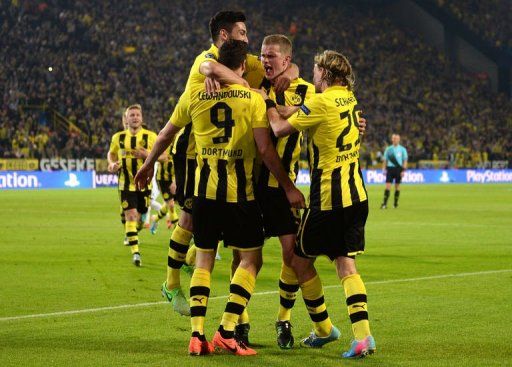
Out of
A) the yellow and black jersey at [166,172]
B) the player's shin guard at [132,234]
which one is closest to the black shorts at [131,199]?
the player's shin guard at [132,234]

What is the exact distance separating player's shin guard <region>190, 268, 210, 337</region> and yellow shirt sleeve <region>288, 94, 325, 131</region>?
1.28 metres

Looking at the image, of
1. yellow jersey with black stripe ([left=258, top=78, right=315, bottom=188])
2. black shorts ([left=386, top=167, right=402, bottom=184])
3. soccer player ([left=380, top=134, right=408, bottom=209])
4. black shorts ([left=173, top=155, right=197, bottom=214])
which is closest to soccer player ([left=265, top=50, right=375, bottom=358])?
yellow jersey with black stripe ([left=258, top=78, right=315, bottom=188])

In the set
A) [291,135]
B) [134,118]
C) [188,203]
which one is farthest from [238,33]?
[134,118]

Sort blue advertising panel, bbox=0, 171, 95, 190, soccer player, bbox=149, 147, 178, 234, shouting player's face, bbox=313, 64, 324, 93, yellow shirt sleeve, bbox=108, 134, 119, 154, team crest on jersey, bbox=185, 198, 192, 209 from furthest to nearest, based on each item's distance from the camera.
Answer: blue advertising panel, bbox=0, 171, 95, 190 → soccer player, bbox=149, 147, 178, 234 → yellow shirt sleeve, bbox=108, 134, 119, 154 → team crest on jersey, bbox=185, 198, 192, 209 → shouting player's face, bbox=313, 64, 324, 93

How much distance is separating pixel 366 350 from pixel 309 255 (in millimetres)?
811

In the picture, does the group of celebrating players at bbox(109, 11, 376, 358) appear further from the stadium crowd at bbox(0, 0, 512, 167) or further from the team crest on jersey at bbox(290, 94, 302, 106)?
the stadium crowd at bbox(0, 0, 512, 167)

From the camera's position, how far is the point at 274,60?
24.1 feet

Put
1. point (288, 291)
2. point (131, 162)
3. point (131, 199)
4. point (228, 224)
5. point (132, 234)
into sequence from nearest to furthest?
point (228, 224)
point (288, 291)
point (132, 234)
point (131, 199)
point (131, 162)

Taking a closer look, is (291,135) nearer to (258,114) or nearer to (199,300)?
(258,114)

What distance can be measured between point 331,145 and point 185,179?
234 cm

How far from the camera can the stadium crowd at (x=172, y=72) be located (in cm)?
4622

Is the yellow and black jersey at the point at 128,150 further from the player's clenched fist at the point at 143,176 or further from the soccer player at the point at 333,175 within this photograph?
the soccer player at the point at 333,175

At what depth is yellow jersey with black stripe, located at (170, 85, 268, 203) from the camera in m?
6.97

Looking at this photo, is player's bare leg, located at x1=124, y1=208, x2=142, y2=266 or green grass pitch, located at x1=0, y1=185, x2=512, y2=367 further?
player's bare leg, located at x1=124, y1=208, x2=142, y2=266
